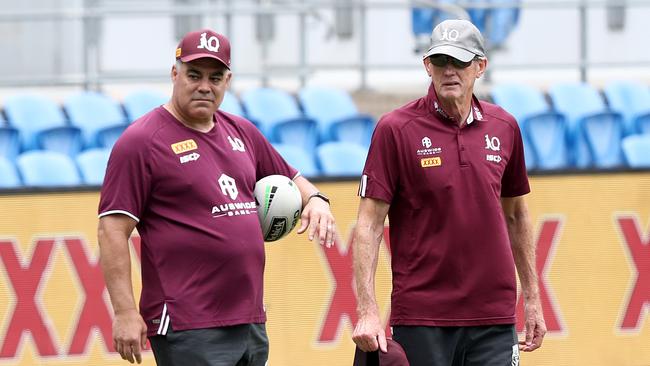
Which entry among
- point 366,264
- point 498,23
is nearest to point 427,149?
point 366,264

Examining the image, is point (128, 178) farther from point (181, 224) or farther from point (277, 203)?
point (277, 203)

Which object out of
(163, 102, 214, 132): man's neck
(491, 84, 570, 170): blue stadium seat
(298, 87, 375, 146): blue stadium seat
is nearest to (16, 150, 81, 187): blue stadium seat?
(298, 87, 375, 146): blue stadium seat

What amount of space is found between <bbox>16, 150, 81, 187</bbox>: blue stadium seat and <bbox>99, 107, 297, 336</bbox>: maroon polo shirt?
4.63m

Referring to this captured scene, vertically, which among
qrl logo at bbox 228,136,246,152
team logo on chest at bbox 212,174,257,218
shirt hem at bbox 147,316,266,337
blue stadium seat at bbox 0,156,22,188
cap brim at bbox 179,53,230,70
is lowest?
shirt hem at bbox 147,316,266,337

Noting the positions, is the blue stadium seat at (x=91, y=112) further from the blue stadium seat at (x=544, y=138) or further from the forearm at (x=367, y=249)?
the forearm at (x=367, y=249)

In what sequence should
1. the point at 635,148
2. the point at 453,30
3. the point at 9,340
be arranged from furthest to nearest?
the point at 635,148 < the point at 9,340 < the point at 453,30

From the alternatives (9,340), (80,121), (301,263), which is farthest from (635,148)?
(9,340)

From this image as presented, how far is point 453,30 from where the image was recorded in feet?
17.4

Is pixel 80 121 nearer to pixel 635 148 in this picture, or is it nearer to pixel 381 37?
pixel 381 37

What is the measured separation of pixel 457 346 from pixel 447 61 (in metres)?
1.21

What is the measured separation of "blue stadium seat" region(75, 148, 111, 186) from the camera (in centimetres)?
970

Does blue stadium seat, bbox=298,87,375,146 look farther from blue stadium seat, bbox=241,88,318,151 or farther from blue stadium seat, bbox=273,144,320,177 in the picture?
blue stadium seat, bbox=273,144,320,177

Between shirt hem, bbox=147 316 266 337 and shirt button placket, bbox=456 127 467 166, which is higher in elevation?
shirt button placket, bbox=456 127 467 166

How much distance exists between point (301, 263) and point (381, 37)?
19.0 ft
